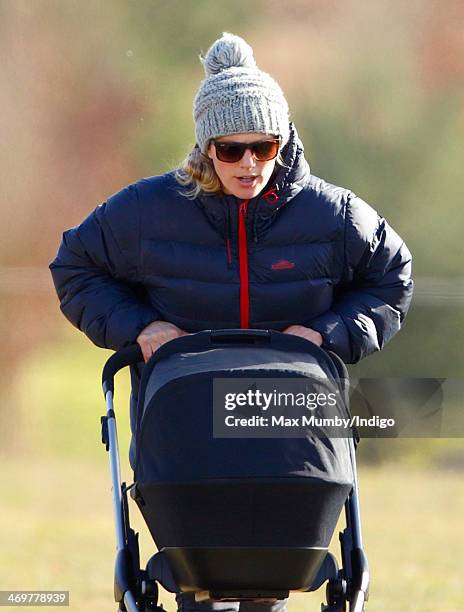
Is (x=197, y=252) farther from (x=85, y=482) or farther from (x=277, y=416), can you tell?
(x=85, y=482)

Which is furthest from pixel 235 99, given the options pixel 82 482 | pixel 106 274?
pixel 82 482

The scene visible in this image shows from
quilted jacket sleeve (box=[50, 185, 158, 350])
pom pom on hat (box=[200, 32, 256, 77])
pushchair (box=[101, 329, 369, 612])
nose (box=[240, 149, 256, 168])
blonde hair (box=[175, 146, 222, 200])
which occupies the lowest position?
pushchair (box=[101, 329, 369, 612])

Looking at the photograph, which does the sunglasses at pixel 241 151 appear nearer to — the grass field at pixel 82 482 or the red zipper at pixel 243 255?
the red zipper at pixel 243 255

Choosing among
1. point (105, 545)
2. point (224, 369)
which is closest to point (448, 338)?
point (105, 545)

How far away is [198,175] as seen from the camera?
3980mm

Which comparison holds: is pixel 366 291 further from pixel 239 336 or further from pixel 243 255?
pixel 239 336

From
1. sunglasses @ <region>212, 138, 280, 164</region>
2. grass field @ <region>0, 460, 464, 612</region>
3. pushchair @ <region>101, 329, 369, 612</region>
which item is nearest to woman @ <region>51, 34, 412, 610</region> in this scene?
sunglasses @ <region>212, 138, 280, 164</region>

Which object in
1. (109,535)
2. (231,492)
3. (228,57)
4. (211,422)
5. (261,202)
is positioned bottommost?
(109,535)

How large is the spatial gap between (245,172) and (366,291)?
0.50 meters

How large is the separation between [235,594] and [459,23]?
4.89 meters

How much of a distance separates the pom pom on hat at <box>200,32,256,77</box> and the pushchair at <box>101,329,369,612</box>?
35.0 inches

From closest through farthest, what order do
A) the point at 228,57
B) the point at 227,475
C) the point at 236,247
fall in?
the point at 227,475, the point at 236,247, the point at 228,57

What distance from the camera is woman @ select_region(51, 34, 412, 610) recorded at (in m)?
3.95

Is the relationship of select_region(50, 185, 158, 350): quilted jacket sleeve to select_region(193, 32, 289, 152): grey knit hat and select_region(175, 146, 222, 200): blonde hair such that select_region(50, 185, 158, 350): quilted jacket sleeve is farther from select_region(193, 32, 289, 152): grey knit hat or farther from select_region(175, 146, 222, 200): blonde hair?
select_region(193, 32, 289, 152): grey knit hat
